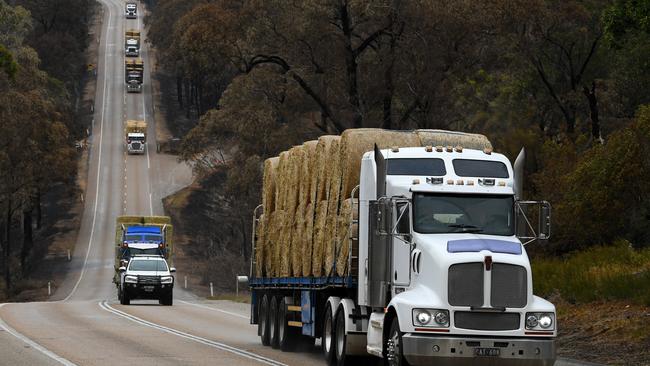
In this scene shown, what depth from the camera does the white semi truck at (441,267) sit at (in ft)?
51.2

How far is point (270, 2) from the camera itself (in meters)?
50.8

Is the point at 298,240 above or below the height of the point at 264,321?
above

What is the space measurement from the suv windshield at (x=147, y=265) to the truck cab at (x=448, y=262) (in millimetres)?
26889

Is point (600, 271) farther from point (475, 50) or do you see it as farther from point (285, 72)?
point (285, 72)

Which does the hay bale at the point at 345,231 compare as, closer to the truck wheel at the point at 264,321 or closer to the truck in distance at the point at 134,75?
the truck wheel at the point at 264,321

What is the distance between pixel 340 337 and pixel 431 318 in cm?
340

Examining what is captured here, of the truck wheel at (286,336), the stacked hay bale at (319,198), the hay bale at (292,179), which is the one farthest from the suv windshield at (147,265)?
the hay bale at (292,179)

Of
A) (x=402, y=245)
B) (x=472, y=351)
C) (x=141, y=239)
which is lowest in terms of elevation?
(x=472, y=351)

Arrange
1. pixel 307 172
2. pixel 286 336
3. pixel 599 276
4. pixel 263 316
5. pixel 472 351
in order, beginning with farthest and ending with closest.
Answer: pixel 599 276, pixel 263 316, pixel 286 336, pixel 307 172, pixel 472 351

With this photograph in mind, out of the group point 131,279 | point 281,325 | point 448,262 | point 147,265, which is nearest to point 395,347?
point 448,262

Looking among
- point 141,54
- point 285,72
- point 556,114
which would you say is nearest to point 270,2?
point 285,72

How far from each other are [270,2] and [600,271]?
27380mm

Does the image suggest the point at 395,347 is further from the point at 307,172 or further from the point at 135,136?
the point at 135,136

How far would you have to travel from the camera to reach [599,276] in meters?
25.7
